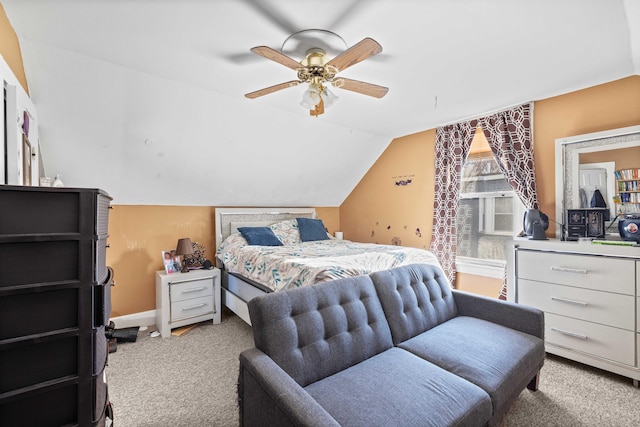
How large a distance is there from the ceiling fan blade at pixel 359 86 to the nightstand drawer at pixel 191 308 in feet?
8.69

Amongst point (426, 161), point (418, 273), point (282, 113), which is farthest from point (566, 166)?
point (282, 113)

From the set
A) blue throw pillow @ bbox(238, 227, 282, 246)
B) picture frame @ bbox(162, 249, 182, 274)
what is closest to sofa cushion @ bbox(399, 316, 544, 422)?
blue throw pillow @ bbox(238, 227, 282, 246)

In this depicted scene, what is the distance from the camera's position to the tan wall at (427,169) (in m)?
2.59

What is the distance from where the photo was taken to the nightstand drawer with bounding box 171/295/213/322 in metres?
3.05

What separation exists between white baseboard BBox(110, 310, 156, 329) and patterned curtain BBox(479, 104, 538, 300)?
156 inches

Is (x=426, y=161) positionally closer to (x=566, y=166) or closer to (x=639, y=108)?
(x=566, y=166)

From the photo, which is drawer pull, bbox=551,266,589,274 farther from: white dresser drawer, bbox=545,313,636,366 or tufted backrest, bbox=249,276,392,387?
tufted backrest, bbox=249,276,392,387

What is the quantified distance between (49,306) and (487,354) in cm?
207

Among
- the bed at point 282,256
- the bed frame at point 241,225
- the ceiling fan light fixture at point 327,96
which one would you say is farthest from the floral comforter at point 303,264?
the ceiling fan light fixture at point 327,96

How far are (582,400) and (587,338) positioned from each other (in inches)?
21.8

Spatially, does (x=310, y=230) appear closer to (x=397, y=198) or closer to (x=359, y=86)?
(x=397, y=198)

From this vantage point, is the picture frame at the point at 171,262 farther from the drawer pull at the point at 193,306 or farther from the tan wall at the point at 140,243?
the drawer pull at the point at 193,306

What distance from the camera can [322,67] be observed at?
193 centimetres

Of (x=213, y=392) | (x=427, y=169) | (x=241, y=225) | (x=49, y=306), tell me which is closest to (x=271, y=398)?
(x=49, y=306)
